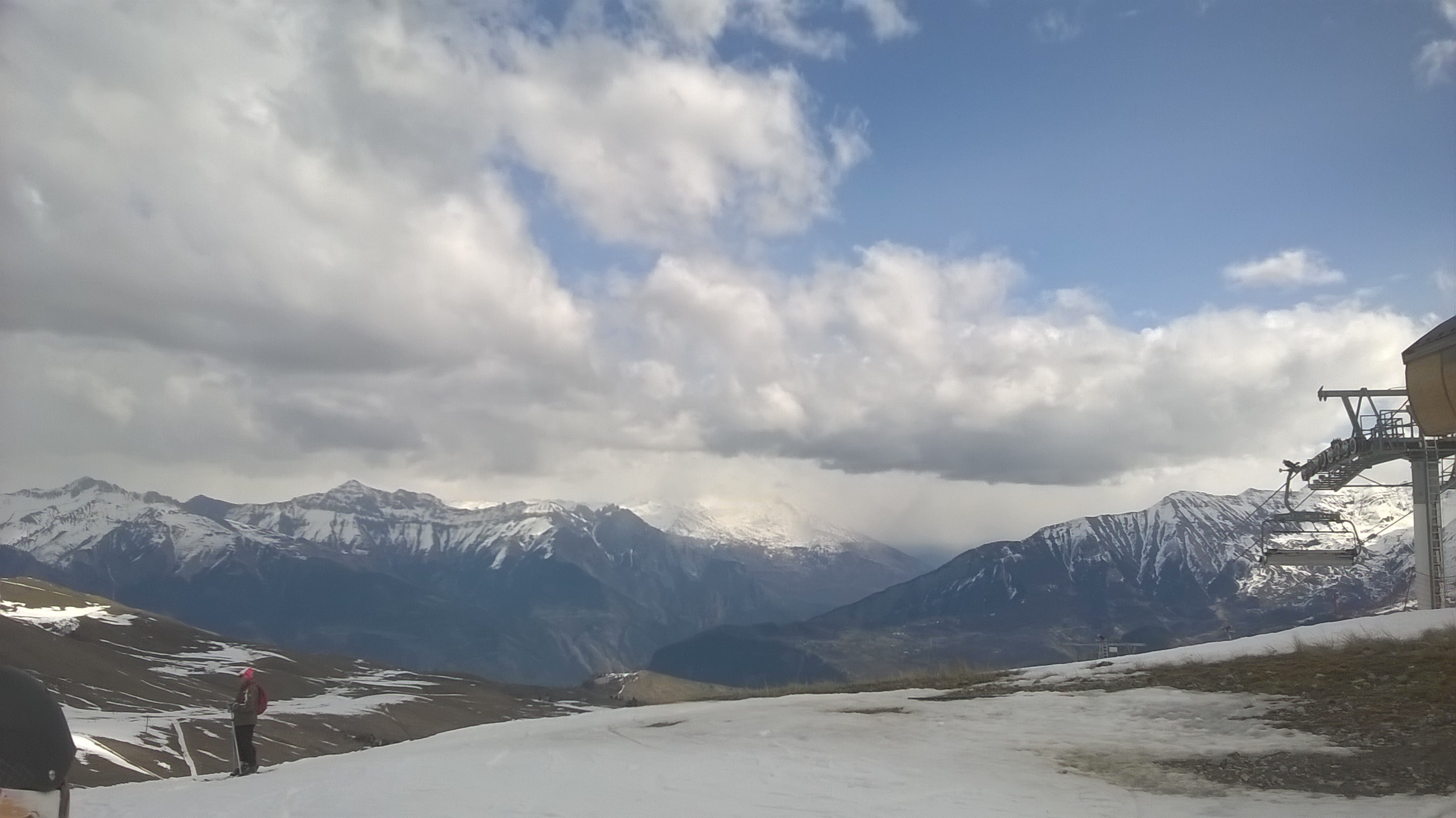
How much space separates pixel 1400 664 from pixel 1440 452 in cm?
2517

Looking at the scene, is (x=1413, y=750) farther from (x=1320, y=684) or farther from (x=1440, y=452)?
(x=1440, y=452)

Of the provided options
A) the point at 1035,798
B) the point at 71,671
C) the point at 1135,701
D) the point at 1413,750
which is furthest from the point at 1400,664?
the point at 71,671

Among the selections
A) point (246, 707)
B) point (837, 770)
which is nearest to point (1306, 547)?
point (837, 770)

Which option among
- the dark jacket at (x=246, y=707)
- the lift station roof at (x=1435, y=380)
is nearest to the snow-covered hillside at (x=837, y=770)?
the dark jacket at (x=246, y=707)

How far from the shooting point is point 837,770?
47.9ft

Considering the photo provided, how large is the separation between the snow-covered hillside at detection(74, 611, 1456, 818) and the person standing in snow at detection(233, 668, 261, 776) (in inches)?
35.5

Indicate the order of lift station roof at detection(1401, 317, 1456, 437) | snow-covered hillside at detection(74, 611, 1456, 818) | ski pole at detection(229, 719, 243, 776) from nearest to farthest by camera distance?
snow-covered hillside at detection(74, 611, 1456, 818) < lift station roof at detection(1401, 317, 1456, 437) < ski pole at detection(229, 719, 243, 776)

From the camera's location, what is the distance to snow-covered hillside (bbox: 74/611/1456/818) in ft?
39.7

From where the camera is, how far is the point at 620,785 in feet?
44.4

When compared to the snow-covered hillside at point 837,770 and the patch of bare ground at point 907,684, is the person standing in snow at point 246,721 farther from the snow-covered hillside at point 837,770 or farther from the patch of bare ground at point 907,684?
the patch of bare ground at point 907,684

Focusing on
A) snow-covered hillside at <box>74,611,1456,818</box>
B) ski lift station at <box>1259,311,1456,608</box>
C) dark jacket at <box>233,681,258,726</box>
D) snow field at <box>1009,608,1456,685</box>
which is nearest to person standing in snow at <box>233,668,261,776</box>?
A: dark jacket at <box>233,681,258,726</box>

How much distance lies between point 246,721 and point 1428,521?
41763mm

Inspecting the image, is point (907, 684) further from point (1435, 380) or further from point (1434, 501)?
point (1434, 501)

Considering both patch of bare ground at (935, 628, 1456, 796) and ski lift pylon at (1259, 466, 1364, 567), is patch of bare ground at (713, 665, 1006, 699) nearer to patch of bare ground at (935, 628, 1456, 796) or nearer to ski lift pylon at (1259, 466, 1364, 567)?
patch of bare ground at (935, 628, 1456, 796)
